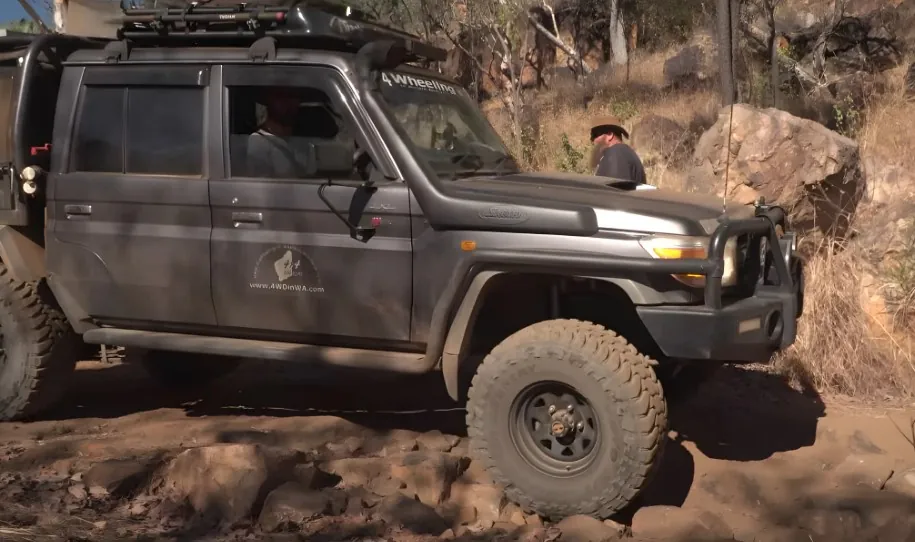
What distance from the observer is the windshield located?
437 centimetres

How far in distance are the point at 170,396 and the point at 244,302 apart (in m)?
1.96

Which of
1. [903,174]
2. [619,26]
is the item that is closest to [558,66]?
[619,26]

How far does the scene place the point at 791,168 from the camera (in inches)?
299

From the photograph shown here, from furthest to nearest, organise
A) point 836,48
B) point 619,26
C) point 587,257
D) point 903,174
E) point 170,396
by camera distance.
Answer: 1. point 619,26
2. point 836,48
3. point 903,174
4. point 170,396
5. point 587,257

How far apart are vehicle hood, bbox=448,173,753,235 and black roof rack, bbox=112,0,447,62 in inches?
37.8

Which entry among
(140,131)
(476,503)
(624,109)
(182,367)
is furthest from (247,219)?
(624,109)

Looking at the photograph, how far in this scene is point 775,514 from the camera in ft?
13.4

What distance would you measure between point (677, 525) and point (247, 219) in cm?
245

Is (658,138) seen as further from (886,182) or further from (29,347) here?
(29,347)

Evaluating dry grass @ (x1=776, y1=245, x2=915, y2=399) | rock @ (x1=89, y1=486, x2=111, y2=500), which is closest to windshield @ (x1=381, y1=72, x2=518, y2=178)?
rock @ (x1=89, y1=486, x2=111, y2=500)

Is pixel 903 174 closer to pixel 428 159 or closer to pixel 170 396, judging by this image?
pixel 428 159

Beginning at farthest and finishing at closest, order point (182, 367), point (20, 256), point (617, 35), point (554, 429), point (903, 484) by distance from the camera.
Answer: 1. point (617, 35)
2. point (182, 367)
3. point (20, 256)
4. point (903, 484)
5. point (554, 429)

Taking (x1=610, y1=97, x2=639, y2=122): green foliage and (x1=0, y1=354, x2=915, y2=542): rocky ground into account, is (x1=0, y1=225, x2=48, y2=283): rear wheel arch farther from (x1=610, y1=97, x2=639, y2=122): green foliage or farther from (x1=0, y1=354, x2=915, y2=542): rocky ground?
(x1=610, y1=97, x2=639, y2=122): green foliage

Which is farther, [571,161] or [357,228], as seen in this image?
[571,161]
